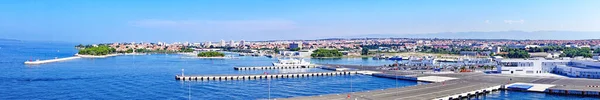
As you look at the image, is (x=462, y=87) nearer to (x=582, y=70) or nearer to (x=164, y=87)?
(x=582, y=70)

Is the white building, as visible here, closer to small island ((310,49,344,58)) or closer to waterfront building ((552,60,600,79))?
waterfront building ((552,60,600,79))

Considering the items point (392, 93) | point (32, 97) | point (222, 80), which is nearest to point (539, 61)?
point (392, 93)

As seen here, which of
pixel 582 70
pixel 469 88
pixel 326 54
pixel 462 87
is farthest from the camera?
pixel 326 54

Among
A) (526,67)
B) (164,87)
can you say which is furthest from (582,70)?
(164,87)

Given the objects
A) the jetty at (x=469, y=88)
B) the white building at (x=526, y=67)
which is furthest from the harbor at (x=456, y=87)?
the white building at (x=526, y=67)

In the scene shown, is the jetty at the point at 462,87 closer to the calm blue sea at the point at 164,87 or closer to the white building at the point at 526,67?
the calm blue sea at the point at 164,87

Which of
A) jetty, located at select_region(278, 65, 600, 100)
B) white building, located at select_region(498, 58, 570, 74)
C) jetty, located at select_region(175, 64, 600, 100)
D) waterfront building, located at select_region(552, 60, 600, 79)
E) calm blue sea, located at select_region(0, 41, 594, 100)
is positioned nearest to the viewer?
jetty, located at select_region(278, 65, 600, 100)

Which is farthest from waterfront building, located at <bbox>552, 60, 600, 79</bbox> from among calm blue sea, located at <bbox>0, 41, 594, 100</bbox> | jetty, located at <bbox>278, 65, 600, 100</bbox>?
calm blue sea, located at <bbox>0, 41, 594, 100</bbox>

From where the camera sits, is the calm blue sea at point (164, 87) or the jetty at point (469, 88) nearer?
the jetty at point (469, 88)

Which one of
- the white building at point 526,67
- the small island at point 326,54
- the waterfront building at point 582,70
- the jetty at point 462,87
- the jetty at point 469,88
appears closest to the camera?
the jetty at point 469,88

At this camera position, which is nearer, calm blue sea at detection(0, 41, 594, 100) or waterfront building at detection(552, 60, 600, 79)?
calm blue sea at detection(0, 41, 594, 100)

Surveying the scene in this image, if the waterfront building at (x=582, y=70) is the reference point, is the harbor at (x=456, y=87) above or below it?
below

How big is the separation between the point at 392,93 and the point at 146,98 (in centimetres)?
1114

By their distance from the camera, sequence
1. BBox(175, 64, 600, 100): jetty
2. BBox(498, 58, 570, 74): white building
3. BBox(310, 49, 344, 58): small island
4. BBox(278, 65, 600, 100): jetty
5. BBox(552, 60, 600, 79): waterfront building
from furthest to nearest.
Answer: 1. BBox(310, 49, 344, 58): small island
2. BBox(498, 58, 570, 74): white building
3. BBox(552, 60, 600, 79): waterfront building
4. BBox(175, 64, 600, 100): jetty
5. BBox(278, 65, 600, 100): jetty
